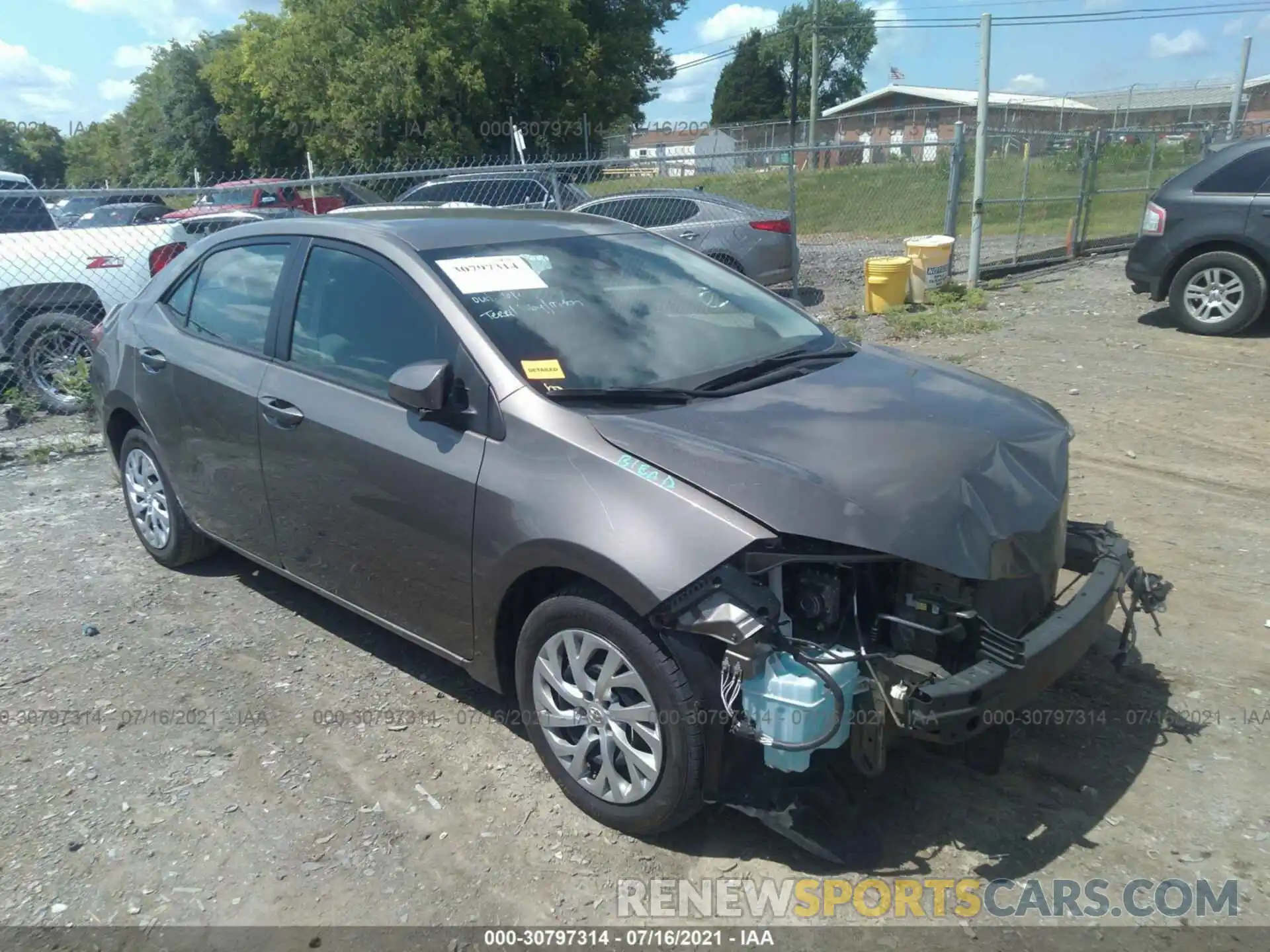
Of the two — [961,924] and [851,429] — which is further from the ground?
[851,429]

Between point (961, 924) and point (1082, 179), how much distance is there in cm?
1370

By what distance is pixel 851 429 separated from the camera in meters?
3.12

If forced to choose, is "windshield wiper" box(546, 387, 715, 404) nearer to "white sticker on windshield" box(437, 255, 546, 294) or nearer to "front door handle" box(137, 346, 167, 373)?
"white sticker on windshield" box(437, 255, 546, 294)

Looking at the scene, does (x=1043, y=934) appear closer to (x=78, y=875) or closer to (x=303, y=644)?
(x=78, y=875)

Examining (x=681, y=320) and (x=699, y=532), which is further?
(x=681, y=320)

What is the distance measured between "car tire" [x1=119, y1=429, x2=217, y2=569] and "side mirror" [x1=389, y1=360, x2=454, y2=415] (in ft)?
7.02

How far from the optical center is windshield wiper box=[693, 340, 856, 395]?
346 cm

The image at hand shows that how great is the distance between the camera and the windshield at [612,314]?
338 centimetres

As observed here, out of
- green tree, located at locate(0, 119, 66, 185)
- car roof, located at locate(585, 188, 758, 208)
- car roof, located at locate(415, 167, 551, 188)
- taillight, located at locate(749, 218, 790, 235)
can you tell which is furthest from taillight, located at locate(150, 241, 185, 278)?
green tree, located at locate(0, 119, 66, 185)

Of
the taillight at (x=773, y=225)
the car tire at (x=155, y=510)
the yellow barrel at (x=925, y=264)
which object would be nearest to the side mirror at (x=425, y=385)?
the car tire at (x=155, y=510)

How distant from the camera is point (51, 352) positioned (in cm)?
820

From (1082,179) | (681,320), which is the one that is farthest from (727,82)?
(681,320)

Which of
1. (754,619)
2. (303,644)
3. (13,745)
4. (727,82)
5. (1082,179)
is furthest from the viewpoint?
(727,82)

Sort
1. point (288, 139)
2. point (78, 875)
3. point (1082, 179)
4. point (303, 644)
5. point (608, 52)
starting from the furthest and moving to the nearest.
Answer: point (288, 139) < point (608, 52) < point (1082, 179) < point (303, 644) < point (78, 875)
